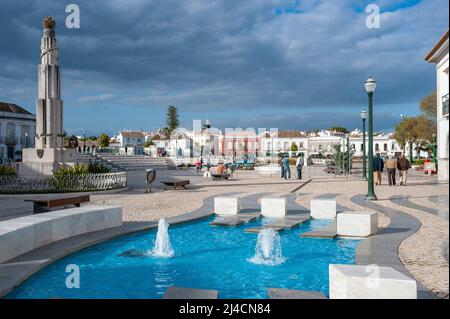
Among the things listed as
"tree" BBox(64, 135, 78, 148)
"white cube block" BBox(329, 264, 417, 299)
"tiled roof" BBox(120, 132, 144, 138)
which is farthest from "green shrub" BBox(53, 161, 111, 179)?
"tiled roof" BBox(120, 132, 144, 138)

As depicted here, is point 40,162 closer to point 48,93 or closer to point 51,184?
point 51,184

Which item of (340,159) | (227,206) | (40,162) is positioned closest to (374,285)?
(227,206)

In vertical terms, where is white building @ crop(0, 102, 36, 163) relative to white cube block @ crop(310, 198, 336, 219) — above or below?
above

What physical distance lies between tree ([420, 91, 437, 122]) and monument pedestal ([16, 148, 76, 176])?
35402mm

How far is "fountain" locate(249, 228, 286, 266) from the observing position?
670 centimetres

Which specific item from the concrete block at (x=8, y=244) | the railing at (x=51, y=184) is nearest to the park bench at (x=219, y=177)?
the railing at (x=51, y=184)

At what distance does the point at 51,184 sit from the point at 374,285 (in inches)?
621

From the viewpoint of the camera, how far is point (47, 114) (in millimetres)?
18734

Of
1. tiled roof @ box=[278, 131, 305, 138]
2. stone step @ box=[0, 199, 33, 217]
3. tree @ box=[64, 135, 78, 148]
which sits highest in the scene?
tiled roof @ box=[278, 131, 305, 138]

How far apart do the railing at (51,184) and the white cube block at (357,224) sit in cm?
1200

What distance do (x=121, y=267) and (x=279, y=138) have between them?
334ft

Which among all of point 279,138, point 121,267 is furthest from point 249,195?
point 279,138

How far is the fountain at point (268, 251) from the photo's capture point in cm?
670

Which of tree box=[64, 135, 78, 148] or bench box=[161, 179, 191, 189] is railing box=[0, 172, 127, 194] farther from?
tree box=[64, 135, 78, 148]
